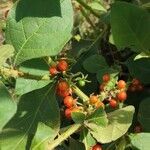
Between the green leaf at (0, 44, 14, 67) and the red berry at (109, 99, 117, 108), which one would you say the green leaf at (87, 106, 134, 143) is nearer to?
the red berry at (109, 99, 117, 108)

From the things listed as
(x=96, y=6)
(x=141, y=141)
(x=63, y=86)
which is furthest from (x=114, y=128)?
(x=96, y=6)

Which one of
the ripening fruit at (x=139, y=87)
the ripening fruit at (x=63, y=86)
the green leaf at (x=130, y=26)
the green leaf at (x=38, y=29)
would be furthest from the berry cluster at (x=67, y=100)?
the ripening fruit at (x=139, y=87)

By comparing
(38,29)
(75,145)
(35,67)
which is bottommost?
(75,145)

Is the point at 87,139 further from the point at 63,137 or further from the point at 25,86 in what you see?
the point at 25,86

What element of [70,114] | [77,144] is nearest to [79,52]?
[77,144]

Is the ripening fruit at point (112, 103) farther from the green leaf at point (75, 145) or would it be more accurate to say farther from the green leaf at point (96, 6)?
the green leaf at point (96, 6)

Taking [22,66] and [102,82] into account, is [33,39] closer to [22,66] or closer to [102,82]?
[22,66]

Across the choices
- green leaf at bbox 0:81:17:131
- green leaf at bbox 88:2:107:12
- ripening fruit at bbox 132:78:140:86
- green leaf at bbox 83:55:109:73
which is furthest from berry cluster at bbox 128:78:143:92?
green leaf at bbox 0:81:17:131
